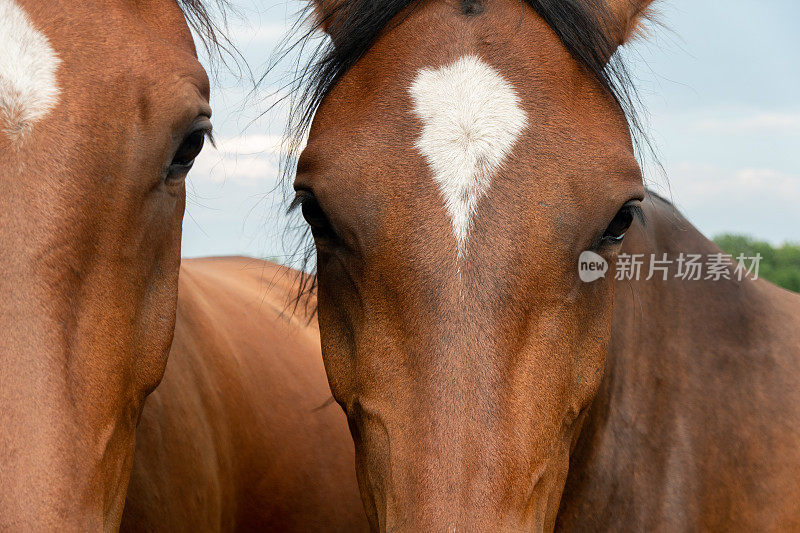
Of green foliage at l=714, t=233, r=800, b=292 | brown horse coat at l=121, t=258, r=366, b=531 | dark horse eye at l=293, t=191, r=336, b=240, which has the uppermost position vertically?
green foliage at l=714, t=233, r=800, b=292

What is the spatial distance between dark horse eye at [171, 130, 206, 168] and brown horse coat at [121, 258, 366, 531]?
1.05 m

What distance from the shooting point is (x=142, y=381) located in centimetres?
254

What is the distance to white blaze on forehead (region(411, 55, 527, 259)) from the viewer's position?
236 centimetres

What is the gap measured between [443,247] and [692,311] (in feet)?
5.11

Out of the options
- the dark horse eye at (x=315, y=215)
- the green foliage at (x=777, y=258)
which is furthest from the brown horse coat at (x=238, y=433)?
the green foliage at (x=777, y=258)

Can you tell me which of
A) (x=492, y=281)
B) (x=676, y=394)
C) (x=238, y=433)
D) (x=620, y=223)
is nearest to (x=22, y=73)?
(x=492, y=281)

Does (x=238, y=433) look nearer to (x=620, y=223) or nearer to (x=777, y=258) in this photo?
(x=620, y=223)

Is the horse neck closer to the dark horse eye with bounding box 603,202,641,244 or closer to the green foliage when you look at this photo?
the dark horse eye with bounding box 603,202,641,244

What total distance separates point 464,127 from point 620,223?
24.5 inches

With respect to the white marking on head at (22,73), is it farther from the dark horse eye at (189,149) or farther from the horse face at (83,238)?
the dark horse eye at (189,149)

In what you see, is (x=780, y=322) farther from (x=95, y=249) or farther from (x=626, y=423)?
(x=95, y=249)

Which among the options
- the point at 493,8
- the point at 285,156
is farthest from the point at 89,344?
the point at 493,8

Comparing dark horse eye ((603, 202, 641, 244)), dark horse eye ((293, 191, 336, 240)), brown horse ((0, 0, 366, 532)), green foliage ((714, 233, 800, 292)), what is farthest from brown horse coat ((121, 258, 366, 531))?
green foliage ((714, 233, 800, 292))

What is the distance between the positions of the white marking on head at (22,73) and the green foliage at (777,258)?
75.1 ft
